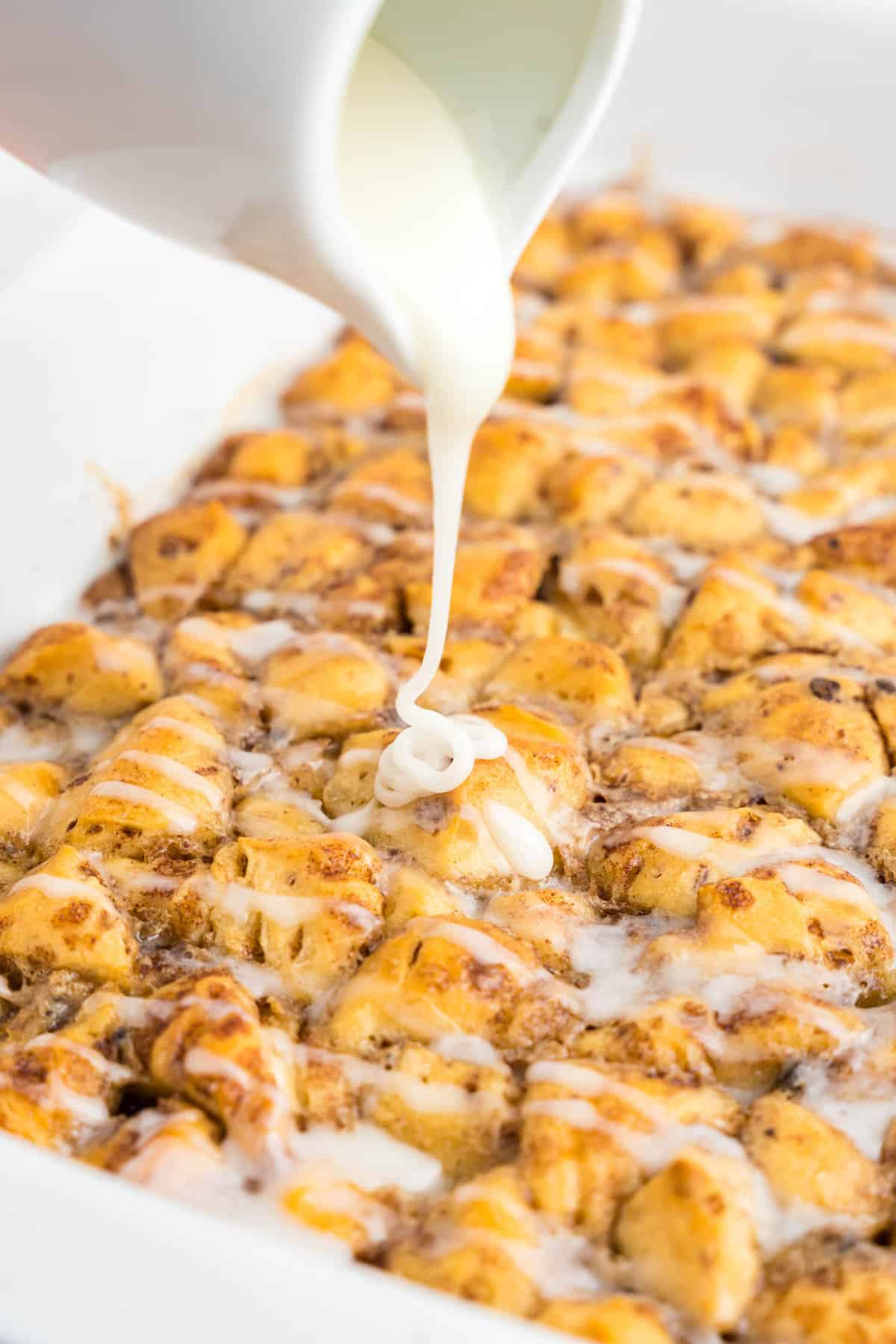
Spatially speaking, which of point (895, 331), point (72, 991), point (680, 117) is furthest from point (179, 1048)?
point (680, 117)

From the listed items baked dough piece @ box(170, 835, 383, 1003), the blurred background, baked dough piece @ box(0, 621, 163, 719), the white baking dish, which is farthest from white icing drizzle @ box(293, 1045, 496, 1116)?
the blurred background

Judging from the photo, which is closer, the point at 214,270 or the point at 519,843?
the point at 519,843

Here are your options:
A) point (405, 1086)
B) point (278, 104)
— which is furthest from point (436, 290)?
point (405, 1086)

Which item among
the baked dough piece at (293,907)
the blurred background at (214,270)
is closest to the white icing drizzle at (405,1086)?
the baked dough piece at (293,907)

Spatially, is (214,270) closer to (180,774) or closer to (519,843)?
(180,774)


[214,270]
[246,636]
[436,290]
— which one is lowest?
[246,636]

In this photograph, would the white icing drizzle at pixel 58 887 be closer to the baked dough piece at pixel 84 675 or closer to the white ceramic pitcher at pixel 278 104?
the baked dough piece at pixel 84 675

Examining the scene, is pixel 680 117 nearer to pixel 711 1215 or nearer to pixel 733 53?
pixel 733 53
